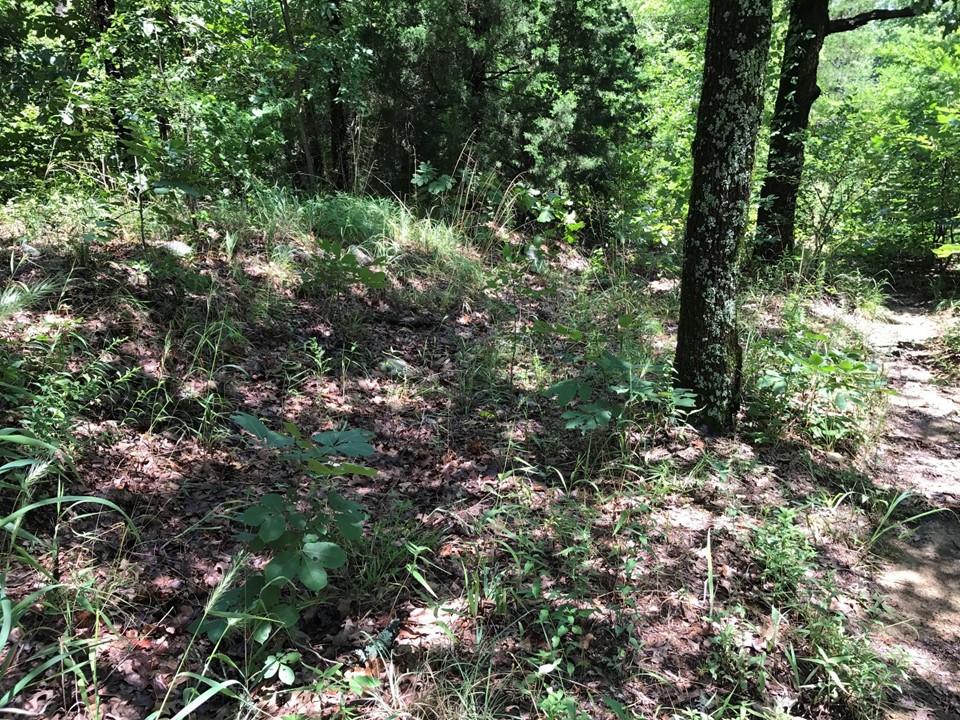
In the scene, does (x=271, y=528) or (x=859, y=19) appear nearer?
(x=271, y=528)

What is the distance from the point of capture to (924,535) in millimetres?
2834

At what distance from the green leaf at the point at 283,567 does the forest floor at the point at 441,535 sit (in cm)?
18

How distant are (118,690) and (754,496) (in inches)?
115

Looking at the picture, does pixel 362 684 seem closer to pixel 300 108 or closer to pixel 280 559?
pixel 280 559

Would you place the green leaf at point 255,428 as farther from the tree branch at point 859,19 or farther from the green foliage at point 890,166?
the tree branch at point 859,19

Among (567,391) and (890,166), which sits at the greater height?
(890,166)

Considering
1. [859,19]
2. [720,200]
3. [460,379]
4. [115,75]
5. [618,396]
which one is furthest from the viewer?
[859,19]

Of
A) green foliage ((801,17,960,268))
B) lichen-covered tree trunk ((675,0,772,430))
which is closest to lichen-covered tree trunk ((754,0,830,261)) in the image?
green foliage ((801,17,960,268))

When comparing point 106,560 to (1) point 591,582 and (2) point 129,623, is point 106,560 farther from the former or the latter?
(1) point 591,582

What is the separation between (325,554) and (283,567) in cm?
14

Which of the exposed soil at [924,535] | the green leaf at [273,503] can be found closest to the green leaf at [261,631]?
the green leaf at [273,503]

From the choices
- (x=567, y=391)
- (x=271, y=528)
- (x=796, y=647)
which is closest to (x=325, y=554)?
(x=271, y=528)

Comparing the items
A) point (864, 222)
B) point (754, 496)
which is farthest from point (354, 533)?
point (864, 222)

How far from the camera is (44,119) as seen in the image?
456cm
